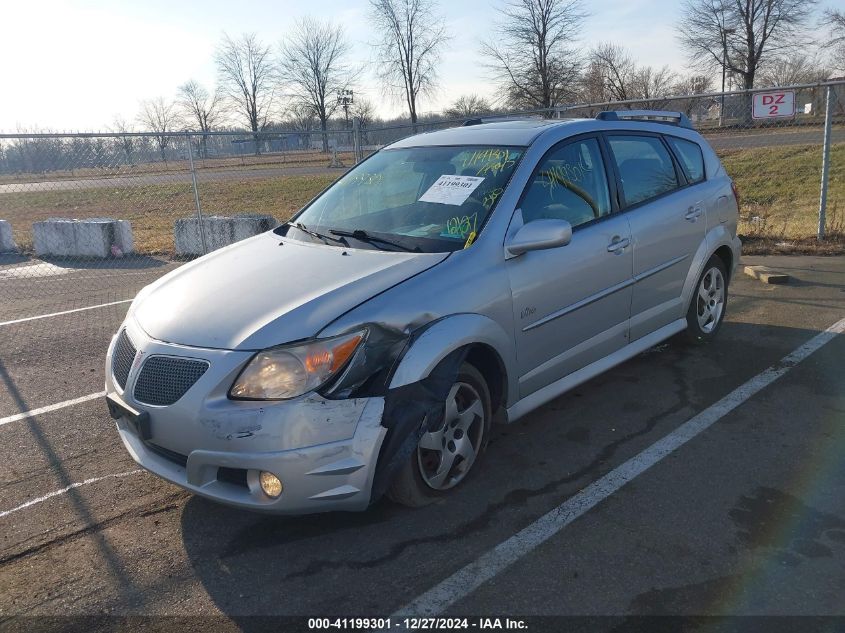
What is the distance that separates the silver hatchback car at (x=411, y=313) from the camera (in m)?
2.86

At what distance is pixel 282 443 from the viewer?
9.15 ft

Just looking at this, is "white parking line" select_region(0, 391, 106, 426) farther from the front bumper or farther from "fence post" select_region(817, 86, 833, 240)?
"fence post" select_region(817, 86, 833, 240)

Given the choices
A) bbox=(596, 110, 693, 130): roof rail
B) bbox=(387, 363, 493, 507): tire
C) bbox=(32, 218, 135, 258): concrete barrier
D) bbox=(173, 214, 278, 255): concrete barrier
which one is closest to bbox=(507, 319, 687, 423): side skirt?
bbox=(387, 363, 493, 507): tire

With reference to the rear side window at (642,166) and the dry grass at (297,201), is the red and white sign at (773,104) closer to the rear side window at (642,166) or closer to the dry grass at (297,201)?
the dry grass at (297,201)

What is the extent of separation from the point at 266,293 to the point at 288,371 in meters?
0.55

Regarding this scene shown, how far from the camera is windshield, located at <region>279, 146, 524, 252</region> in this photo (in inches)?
147

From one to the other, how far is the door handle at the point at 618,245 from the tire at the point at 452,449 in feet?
4.31

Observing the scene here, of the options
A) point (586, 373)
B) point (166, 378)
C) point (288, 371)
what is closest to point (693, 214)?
point (586, 373)

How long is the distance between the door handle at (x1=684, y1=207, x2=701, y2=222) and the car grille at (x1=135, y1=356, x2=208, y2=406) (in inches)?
144

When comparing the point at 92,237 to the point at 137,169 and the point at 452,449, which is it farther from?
the point at 452,449

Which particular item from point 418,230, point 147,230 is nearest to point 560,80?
point 147,230


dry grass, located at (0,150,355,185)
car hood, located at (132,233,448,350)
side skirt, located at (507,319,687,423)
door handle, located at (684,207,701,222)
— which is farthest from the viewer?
dry grass, located at (0,150,355,185)

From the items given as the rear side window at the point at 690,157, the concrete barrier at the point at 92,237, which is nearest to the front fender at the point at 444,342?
the rear side window at the point at 690,157

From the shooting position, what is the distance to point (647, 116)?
5230 mm
